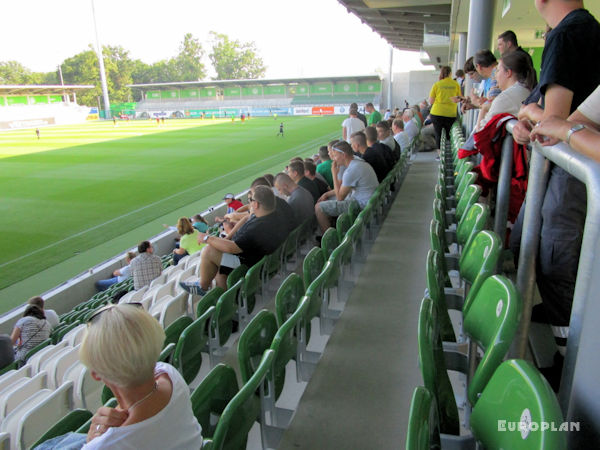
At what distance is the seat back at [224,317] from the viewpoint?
3.03m

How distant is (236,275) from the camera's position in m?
3.74

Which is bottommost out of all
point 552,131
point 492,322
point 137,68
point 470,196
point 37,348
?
point 37,348

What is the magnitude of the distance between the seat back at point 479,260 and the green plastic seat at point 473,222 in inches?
4.0

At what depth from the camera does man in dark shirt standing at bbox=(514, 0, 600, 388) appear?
1.78 metres

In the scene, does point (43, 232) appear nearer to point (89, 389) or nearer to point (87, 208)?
point (87, 208)

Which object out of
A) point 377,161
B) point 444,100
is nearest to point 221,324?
point 377,161

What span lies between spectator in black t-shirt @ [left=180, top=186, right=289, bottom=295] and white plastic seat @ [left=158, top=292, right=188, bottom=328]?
0.34 meters

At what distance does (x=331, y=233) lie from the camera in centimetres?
393

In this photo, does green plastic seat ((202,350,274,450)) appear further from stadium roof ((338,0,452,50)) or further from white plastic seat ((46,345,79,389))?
stadium roof ((338,0,452,50))

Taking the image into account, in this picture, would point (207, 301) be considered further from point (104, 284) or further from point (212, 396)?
point (104, 284)

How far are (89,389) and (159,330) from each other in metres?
1.85

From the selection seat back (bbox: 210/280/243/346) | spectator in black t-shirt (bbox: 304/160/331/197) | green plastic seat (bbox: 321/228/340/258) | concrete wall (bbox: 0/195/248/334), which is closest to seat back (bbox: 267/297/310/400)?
seat back (bbox: 210/280/243/346)

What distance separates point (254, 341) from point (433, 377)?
3.22ft

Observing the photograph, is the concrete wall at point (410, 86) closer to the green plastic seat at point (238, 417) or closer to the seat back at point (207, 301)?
the seat back at point (207, 301)
